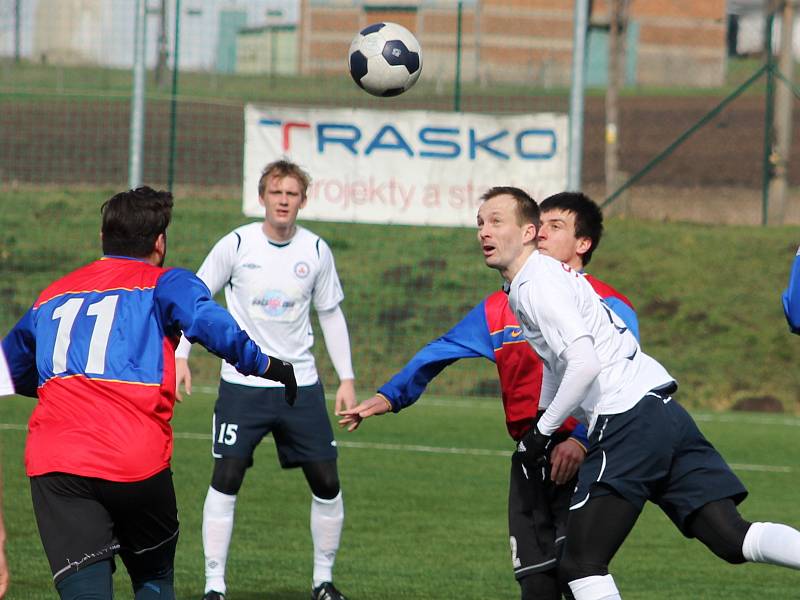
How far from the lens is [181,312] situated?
4344mm

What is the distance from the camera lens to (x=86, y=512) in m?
4.32

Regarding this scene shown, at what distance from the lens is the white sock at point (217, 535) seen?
6402mm

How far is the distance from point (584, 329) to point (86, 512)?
1774 millimetres

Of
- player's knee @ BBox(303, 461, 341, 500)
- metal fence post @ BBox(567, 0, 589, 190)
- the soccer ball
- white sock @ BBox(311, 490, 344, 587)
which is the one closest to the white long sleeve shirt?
player's knee @ BBox(303, 461, 341, 500)

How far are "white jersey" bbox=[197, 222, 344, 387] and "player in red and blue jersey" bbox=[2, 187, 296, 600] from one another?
99.8 inches

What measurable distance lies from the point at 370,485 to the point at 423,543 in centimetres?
170

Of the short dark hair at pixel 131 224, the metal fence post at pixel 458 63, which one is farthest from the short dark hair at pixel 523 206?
the metal fence post at pixel 458 63

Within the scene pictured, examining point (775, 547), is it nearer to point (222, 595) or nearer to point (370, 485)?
point (222, 595)

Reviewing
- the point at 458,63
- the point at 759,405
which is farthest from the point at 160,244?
the point at 458,63

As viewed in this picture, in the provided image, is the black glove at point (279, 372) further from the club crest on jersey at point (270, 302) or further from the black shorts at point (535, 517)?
the club crest on jersey at point (270, 302)

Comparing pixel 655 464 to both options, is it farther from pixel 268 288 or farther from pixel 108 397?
pixel 268 288

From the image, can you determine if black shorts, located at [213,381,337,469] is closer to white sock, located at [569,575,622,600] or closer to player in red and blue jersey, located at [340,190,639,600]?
player in red and blue jersey, located at [340,190,639,600]

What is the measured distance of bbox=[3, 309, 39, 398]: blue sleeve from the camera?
14.9ft

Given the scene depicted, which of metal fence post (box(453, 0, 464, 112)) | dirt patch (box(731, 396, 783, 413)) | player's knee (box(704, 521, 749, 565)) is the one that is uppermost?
metal fence post (box(453, 0, 464, 112))
